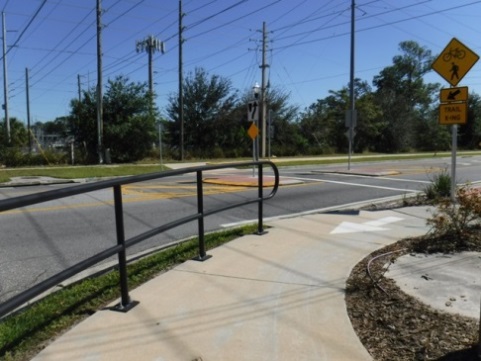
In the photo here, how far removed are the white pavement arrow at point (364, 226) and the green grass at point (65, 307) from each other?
277 cm

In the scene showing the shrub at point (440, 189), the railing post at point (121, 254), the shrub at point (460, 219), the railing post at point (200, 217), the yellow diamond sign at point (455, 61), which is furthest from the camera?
the shrub at point (440, 189)

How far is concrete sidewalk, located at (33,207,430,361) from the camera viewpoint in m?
3.37

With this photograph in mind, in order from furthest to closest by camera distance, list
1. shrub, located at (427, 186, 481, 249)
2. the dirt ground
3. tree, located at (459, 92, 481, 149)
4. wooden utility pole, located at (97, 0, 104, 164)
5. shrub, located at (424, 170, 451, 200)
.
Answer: tree, located at (459, 92, 481, 149), wooden utility pole, located at (97, 0, 104, 164), shrub, located at (424, 170, 451, 200), shrub, located at (427, 186, 481, 249), the dirt ground

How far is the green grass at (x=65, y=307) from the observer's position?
3498 mm

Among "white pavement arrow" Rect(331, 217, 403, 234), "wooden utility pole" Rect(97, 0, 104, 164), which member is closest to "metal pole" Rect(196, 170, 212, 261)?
"white pavement arrow" Rect(331, 217, 403, 234)

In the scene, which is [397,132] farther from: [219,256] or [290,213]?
[219,256]

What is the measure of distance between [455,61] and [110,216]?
24.8 feet

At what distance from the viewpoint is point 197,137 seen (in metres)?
42.0

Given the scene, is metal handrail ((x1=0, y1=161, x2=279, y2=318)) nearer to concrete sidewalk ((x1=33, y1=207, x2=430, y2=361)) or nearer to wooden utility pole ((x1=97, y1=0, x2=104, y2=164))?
concrete sidewalk ((x1=33, y1=207, x2=430, y2=361))

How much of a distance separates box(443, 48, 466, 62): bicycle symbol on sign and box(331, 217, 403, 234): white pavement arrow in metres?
3.58

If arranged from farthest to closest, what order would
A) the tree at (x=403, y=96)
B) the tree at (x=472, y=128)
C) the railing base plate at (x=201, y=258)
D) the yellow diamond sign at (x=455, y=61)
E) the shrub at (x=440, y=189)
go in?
the tree at (x=472, y=128) < the tree at (x=403, y=96) < the shrub at (x=440, y=189) < the yellow diamond sign at (x=455, y=61) < the railing base plate at (x=201, y=258)

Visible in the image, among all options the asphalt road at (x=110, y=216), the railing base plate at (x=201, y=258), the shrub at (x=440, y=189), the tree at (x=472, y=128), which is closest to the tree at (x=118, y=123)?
the asphalt road at (x=110, y=216)

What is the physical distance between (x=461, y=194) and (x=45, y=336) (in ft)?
17.5

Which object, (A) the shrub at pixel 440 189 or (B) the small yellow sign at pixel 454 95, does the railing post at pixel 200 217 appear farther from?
(A) the shrub at pixel 440 189
